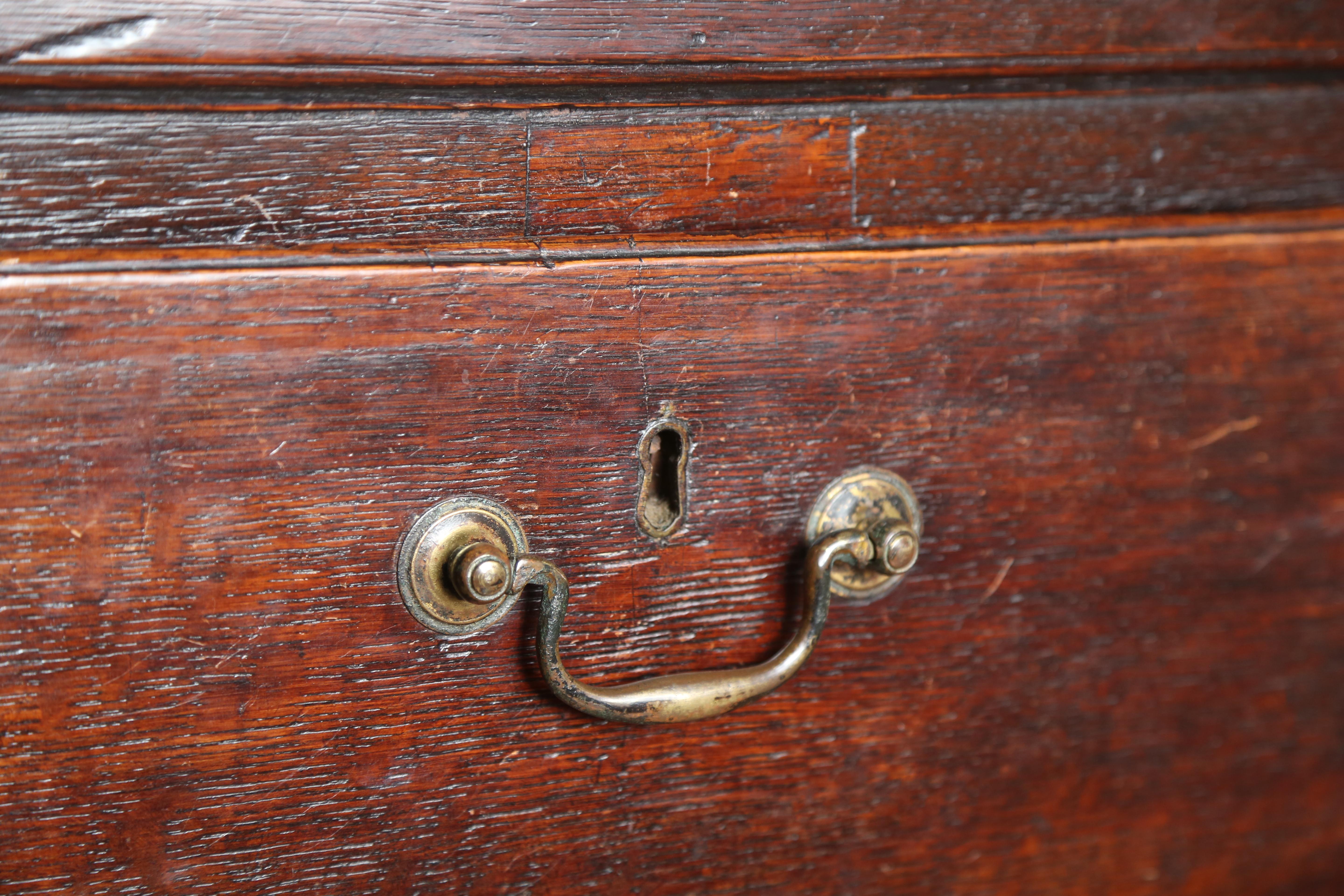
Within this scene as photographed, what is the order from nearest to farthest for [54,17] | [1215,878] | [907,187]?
[54,17] < [907,187] < [1215,878]

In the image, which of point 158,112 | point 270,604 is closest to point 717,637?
point 270,604

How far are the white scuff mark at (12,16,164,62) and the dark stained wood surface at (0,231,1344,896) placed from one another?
0.08 m

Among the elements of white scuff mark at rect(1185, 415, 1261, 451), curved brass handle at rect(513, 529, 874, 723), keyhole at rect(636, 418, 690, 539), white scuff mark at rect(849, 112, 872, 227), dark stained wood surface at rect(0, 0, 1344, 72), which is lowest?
curved brass handle at rect(513, 529, 874, 723)

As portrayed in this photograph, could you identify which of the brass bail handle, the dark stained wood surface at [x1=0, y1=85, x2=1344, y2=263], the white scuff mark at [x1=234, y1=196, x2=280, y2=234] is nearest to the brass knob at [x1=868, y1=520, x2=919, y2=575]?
the brass bail handle

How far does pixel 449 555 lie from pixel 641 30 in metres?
0.23

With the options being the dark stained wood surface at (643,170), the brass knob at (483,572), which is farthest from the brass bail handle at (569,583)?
the dark stained wood surface at (643,170)

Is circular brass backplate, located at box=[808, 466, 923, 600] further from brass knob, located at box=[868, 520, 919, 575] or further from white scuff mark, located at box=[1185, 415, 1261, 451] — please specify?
white scuff mark, located at box=[1185, 415, 1261, 451]

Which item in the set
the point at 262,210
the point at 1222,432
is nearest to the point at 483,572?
the point at 262,210

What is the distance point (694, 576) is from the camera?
444 mm

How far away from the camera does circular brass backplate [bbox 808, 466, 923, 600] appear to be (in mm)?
453

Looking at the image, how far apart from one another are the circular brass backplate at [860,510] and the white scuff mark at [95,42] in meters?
0.33

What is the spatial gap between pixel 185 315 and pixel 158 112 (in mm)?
75

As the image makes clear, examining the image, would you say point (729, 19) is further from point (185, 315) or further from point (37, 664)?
point (37, 664)

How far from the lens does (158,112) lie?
0.37 m
